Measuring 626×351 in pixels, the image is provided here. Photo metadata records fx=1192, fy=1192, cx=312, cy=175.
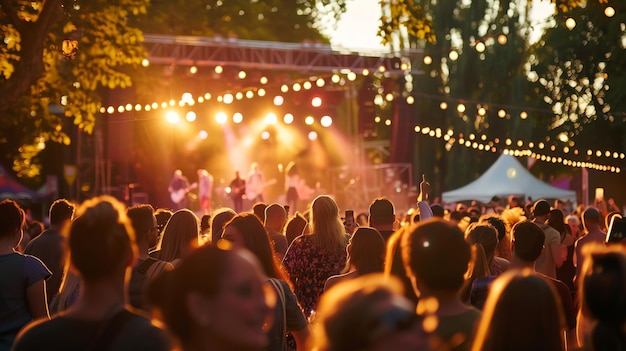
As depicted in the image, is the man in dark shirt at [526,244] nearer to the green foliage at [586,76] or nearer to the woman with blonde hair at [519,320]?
the woman with blonde hair at [519,320]

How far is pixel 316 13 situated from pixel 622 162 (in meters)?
14.2

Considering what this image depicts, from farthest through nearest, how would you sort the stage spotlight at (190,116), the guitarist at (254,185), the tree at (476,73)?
the tree at (476,73) → the guitarist at (254,185) → the stage spotlight at (190,116)

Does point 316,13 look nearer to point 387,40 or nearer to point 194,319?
point 387,40

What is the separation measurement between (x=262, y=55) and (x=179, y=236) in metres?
26.1

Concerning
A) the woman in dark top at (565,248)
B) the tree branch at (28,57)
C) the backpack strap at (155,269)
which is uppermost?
the tree branch at (28,57)

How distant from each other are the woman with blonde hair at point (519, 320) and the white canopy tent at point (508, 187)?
31.8 m

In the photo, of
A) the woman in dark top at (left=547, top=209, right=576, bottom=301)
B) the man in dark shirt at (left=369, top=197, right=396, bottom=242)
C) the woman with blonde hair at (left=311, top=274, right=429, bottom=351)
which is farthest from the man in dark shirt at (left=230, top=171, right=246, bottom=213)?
the woman with blonde hair at (left=311, top=274, right=429, bottom=351)

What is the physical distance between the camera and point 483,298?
6402mm

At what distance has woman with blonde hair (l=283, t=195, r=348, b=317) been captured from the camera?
28.3 feet

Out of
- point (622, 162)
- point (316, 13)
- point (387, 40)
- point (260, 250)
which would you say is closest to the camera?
point (260, 250)

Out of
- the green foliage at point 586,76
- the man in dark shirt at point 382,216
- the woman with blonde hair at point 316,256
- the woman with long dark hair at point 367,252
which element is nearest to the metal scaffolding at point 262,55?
the green foliage at point 586,76

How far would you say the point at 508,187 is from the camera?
35906 millimetres

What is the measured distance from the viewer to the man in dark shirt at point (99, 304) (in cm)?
392

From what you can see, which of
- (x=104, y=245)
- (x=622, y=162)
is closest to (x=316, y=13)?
(x=622, y=162)
